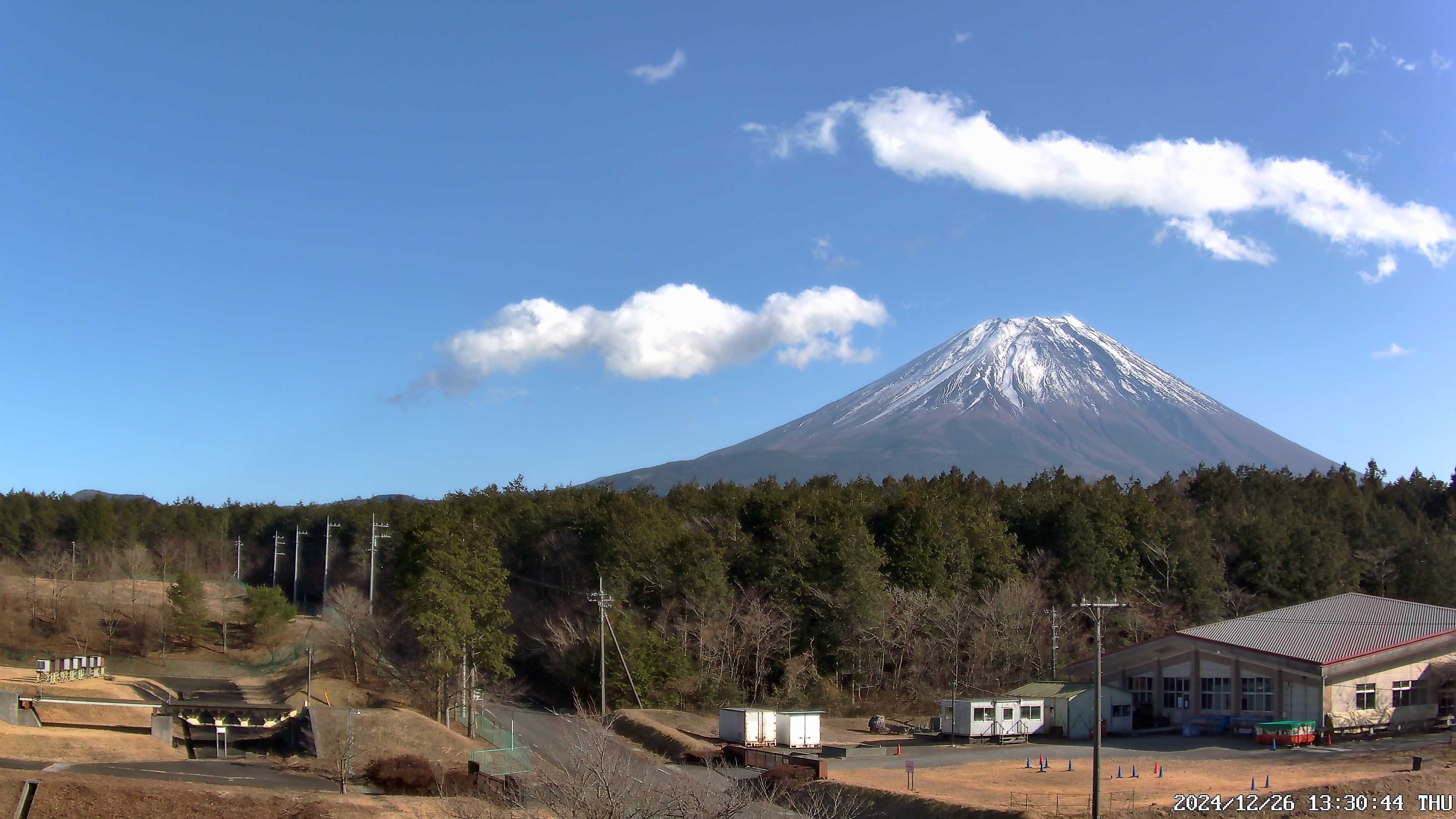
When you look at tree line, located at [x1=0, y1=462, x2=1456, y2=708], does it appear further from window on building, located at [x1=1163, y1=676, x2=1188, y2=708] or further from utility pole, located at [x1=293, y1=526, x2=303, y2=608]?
utility pole, located at [x1=293, y1=526, x2=303, y2=608]

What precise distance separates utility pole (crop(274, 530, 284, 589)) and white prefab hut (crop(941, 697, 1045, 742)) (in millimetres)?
61745

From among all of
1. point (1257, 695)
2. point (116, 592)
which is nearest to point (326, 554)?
point (116, 592)

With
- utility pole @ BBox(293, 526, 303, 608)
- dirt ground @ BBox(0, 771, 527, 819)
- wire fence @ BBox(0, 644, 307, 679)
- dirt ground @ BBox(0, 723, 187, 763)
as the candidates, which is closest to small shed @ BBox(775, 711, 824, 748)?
dirt ground @ BBox(0, 771, 527, 819)

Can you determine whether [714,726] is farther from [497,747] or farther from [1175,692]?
[1175,692]

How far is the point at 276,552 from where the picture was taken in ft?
288

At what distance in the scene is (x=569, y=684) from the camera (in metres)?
51.8

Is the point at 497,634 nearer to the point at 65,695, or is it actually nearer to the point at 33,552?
the point at 65,695

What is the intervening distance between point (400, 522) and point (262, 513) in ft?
112

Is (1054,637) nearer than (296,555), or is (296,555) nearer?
(1054,637)

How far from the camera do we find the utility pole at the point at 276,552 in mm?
87562

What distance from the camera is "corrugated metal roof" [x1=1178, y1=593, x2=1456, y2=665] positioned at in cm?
4016

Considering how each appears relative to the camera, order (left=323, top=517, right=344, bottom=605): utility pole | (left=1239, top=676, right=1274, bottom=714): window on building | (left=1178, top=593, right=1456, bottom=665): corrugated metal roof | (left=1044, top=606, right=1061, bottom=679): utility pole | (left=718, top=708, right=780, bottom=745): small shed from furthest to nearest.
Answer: (left=323, top=517, right=344, bottom=605): utility pole → (left=1044, top=606, right=1061, bottom=679): utility pole → (left=1239, top=676, right=1274, bottom=714): window on building → (left=1178, top=593, right=1456, bottom=665): corrugated metal roof → (left=718, top=708, right=780, bottom=745): small shed

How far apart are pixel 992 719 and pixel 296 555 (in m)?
60.9

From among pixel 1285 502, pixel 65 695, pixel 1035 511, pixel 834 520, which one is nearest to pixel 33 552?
pixel 65 695
